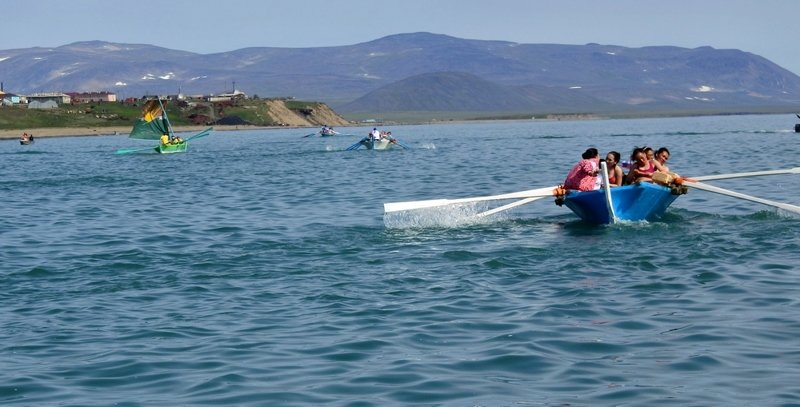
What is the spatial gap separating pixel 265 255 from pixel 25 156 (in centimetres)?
6947

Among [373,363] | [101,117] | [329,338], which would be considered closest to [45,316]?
[329,338]

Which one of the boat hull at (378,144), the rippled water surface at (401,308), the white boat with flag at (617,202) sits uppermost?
the white boat with flag at (617,202)

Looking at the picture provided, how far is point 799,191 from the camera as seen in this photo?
36.5 meters

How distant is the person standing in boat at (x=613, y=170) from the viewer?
2736cm

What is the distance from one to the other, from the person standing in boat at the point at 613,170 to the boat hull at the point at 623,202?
82 centimetres

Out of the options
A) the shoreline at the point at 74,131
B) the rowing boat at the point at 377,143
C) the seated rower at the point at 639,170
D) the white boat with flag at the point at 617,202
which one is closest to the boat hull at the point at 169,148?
the rowing boat at the point at 377,143

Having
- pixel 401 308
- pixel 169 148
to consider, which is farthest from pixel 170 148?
pixel 401 308

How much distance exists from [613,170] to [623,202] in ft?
3.91

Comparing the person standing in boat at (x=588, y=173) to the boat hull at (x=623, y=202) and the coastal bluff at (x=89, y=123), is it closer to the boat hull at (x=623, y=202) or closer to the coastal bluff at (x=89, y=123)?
the boat hull at (x=623, y=202)

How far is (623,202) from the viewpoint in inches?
1046

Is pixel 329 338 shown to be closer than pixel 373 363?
No

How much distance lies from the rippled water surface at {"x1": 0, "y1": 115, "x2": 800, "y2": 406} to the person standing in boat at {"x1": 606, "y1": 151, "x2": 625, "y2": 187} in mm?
1462

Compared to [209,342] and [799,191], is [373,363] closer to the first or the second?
[209,342]

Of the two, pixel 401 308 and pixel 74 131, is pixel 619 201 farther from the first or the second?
pixel 74 131
